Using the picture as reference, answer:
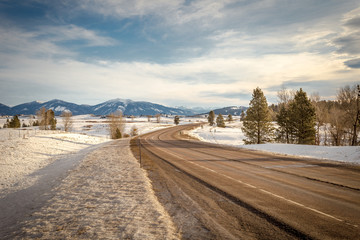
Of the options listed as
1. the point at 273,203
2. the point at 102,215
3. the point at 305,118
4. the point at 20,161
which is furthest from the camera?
the point at 305,118

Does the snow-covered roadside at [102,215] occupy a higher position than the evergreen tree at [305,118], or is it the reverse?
the evergreen tree at [305,118]

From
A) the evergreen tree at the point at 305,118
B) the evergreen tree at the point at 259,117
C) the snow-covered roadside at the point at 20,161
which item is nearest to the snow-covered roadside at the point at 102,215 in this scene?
the snow-covered roadside at the point at 20,161

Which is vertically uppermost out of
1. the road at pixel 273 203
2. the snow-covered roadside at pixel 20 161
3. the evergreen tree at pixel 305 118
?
the evergreen tree at pixel 305 118

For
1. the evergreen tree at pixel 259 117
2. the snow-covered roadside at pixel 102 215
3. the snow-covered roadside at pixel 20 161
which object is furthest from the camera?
the evergreen tree at pixel 259 117

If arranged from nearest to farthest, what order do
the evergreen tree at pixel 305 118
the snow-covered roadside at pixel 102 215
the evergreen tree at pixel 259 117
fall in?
1. the snow-covered roadside at pixel 102 215
2. the evergreen tree at pixel 305 118
3. the evergreen tree at pixel 259 117

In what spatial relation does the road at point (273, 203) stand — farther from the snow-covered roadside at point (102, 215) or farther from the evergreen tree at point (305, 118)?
the evergreen tree at point (305, 118)

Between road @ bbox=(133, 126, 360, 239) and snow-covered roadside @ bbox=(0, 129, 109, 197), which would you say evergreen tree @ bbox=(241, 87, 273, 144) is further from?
snow-covered roadside @ bbox=(0, 129, 109, 197)

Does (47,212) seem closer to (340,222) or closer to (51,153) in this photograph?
(340,222)

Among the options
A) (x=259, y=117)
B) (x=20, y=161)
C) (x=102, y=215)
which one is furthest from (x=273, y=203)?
(x=259, y=117)

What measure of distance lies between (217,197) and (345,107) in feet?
127

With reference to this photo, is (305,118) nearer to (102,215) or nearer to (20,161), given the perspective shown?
(102,215)

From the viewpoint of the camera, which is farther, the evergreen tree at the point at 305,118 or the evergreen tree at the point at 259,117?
the evergreen tree at the point at 259,117

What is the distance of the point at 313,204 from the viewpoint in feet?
18.3

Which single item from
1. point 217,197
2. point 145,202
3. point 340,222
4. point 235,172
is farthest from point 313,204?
point 145,202
